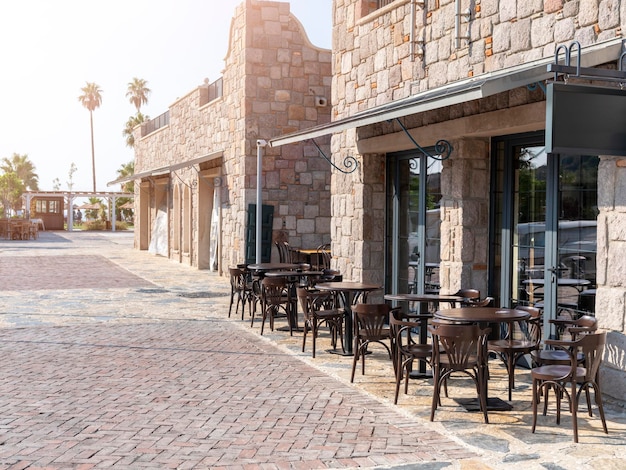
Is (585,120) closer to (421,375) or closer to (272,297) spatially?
(421,375)

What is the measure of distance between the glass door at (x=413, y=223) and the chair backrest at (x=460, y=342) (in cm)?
322

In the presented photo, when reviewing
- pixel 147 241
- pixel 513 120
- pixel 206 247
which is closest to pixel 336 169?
pixel 513 120

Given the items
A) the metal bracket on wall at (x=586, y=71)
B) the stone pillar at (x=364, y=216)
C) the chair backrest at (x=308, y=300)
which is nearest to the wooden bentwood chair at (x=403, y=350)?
the chair backrest at (x=308, y=300)

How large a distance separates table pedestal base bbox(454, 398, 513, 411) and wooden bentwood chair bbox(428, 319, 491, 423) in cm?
27

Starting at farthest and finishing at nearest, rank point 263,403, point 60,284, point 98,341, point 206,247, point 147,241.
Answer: point 147,241 < point 206,247 < point 60,284 < point 98,341 < point 263,403

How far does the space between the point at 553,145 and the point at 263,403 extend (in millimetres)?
2803

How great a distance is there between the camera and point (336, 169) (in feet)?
34.3

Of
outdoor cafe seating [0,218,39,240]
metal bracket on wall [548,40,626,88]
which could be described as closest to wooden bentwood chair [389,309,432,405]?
metal bracket on wall [548,40,626,88]

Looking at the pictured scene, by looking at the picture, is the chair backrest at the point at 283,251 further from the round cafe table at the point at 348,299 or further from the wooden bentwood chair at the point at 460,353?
the wooden bentwood chair at the point at 460,353

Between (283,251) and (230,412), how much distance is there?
912 centimetres

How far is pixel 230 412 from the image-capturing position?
5594 millimetres

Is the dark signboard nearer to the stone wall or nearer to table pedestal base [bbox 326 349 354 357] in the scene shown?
the stone wall

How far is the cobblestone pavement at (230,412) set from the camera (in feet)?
15.0

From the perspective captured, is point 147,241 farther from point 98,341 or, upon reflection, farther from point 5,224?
point 98,341
